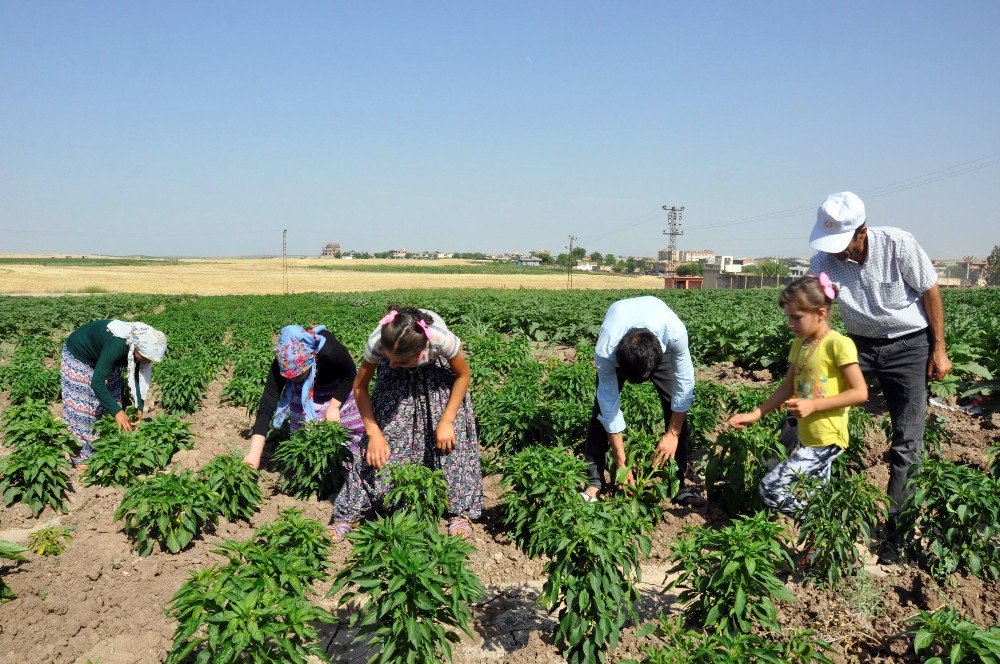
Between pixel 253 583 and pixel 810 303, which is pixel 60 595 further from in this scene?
pixel 810 303

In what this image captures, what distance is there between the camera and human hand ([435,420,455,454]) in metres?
3.82

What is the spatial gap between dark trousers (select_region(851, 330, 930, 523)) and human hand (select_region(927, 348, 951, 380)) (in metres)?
0.03

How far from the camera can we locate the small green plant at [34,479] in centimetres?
448

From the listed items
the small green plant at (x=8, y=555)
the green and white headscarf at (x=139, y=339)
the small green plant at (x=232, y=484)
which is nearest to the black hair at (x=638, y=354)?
the small green plant at (x=232, y=484)

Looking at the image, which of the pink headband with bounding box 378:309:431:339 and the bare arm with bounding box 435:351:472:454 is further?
the bare arm with bounding box 435:351:472:454

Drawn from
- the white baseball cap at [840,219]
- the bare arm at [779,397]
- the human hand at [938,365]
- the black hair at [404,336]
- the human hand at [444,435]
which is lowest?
the human hand at [444,435]

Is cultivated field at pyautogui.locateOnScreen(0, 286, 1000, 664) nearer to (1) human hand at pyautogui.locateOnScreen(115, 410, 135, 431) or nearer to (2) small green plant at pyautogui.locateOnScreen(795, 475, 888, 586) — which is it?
(2) small green plant at pyautogui.locateOnScreen(795, 475, 888, 586)

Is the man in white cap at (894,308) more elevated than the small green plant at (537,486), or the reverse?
the man in white cap at (894,308)

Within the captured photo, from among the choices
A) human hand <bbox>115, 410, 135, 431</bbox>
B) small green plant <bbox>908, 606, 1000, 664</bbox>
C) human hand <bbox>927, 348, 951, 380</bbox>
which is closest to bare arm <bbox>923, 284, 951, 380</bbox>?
human hand <bbox>927, 348, 951, 380</bbox>

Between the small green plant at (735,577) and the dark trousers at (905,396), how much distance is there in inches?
46.6

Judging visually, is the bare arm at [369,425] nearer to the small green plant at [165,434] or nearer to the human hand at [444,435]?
the human hand at [444,435]

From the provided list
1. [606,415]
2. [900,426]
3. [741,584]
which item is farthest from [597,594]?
[900,426]

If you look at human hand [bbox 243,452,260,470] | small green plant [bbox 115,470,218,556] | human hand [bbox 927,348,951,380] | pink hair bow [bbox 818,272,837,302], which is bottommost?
small green plant [bbox 115,470,218,556]

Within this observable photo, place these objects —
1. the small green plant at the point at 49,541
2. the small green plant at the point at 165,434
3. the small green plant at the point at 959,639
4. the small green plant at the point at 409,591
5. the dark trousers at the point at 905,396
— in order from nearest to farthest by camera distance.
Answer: the small green plant at the point at 959,639, the small green plant at the point at 409,591, the dark trousers at the point at 905,396, the small green plant at the point at 49,541, the small green plant at the point at 165,434
